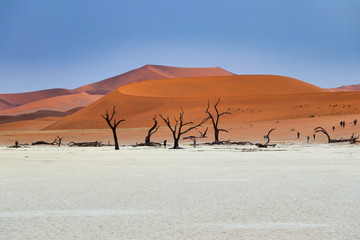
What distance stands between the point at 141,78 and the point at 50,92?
35659 millimetres

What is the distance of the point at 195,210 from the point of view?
23.0 feet

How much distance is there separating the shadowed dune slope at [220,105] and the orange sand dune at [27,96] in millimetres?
92797

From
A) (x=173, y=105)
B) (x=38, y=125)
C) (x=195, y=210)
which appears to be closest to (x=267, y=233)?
(x=195, y=210)

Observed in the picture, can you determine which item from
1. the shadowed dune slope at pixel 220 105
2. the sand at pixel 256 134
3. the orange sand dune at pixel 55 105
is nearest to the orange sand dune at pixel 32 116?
the orange sand dune at pixel 55 105

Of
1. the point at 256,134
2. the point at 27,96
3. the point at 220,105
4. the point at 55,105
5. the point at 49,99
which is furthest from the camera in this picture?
the point at 27,96

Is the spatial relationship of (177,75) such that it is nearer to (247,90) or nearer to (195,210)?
(247,90)

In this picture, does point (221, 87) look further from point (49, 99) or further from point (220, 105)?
point (49, 99)

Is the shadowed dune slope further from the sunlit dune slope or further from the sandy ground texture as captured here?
the sandy ground texture

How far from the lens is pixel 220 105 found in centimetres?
7131

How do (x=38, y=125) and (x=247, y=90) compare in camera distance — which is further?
(x=247, y=90)

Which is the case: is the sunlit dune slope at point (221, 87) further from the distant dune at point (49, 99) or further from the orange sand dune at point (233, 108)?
the distant dune at point (49, 99)

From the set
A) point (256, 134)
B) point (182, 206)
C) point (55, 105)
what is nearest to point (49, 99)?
point (55, 105)

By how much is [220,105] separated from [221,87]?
94.4 ft

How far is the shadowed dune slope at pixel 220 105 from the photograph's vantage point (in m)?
59.9
